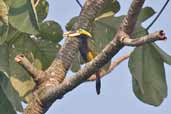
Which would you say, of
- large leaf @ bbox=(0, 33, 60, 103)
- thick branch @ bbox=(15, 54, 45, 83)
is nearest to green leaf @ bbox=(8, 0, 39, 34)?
thick branch @ bbox=(15, 54, 45, 83)

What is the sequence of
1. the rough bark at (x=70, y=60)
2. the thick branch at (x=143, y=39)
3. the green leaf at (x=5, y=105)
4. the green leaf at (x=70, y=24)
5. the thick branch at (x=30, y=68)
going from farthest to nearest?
the green leaf at (x=70, y=24) < the green leaf at (x=5, y=105) < the thick branch at (x=30, y=68) < the rough bark at (x=70, y=60) < the thick branch at (x=143, y=39)

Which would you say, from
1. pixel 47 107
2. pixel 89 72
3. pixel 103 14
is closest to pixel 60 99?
pixel 47 107

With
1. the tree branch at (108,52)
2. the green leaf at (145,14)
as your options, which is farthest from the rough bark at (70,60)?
the green leaf at (145,14)

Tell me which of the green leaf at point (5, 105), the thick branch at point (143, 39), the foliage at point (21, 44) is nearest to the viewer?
the thick branch at point (143, 39)

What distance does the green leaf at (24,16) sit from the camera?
0.97 meters

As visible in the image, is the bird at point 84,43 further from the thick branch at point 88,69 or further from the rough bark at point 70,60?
the thick branch at point 88,69

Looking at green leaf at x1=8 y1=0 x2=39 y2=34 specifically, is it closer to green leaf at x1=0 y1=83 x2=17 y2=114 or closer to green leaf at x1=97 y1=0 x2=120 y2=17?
green leaf at x1=0 y1=83 x2=17 y2=114

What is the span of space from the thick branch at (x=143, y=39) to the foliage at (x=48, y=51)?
0.73 ft

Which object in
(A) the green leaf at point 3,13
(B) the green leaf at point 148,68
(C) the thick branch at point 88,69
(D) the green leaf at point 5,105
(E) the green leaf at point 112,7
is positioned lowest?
(B) the green leaf at point 148,68

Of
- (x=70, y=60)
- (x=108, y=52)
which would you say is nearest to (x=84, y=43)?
(x=70, y=60)

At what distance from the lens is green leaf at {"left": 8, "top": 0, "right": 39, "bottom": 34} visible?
966mm

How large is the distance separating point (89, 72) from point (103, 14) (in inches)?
19.0

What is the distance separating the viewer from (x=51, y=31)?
139cm

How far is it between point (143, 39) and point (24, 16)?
0.90ft
